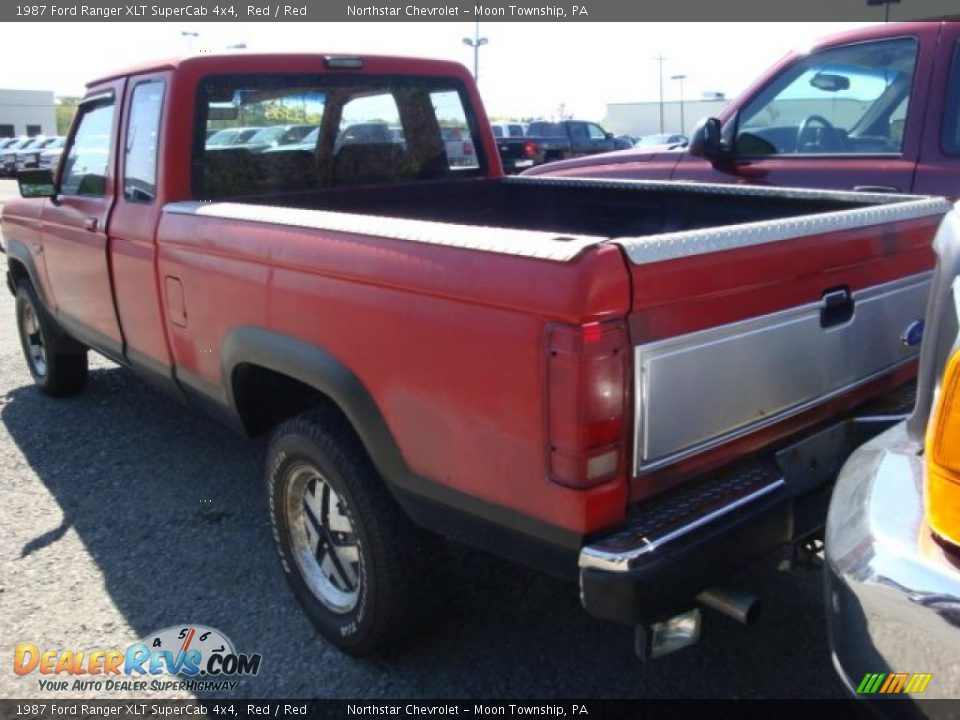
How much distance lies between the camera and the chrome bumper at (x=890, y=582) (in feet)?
5.18

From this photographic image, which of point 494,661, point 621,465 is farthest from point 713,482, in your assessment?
point 494,661

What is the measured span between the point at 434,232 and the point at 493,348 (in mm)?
405

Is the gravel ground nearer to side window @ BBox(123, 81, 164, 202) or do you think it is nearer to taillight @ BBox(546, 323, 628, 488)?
taillight @ BBox(546, 323, 628, 488)

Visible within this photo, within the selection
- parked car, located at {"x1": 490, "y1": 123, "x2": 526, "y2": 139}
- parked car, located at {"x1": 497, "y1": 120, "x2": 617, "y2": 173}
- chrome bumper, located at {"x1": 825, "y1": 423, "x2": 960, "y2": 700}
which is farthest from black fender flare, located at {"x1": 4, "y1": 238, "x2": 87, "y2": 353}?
parked car, located at {"x1": 490, "y1": 123, "x2": 526, "y2": 139}

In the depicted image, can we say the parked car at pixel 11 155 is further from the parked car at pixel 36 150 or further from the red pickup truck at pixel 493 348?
the red pickup truck at pixel 493 348

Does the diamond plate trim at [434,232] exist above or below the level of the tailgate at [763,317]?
above

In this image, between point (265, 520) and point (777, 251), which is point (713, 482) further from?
point (265, 520)

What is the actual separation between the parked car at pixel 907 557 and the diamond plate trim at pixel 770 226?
1.46ft

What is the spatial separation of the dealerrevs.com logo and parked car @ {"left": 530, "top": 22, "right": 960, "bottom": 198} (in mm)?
3585

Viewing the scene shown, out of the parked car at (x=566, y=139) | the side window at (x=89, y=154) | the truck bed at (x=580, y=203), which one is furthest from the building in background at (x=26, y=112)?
the truck bed at (x=580, y=203)

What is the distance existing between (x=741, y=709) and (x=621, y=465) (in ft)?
3.52

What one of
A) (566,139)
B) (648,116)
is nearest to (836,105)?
(566,139)

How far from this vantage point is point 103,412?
548 cm
